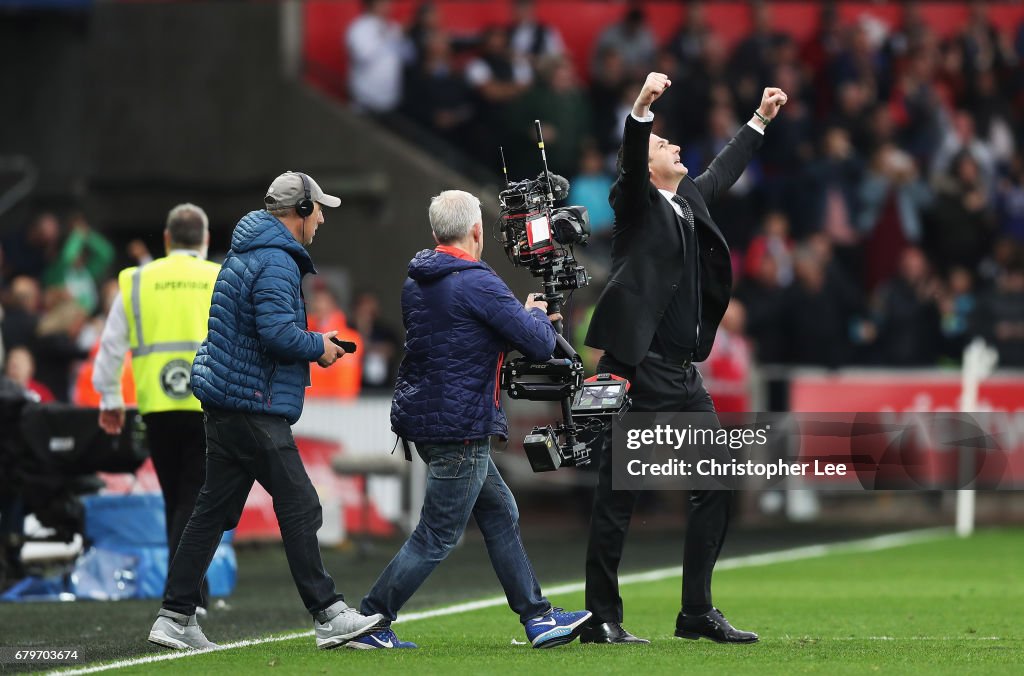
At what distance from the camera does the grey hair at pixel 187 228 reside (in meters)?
11.1

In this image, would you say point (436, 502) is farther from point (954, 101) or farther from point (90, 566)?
point (954, 101)

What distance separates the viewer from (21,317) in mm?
17391

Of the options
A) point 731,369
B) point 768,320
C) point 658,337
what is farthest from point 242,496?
point 768,320

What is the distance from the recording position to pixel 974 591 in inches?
A: 500

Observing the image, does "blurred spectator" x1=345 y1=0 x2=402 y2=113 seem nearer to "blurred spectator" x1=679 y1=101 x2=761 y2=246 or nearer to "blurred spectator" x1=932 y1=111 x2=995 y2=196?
"blurred spectator" x1=679 y1=101 x2=761 y2=246

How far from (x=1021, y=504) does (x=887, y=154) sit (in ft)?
14.3

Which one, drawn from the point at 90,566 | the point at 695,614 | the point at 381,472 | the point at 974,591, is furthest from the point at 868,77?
the point at 695,614

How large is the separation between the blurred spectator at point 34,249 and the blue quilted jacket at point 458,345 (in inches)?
459

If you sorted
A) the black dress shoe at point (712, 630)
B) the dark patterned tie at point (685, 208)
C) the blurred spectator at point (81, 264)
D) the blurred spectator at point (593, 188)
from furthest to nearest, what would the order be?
the blurred spectator at point (593, 188), the blurred spectator at point (81, 264), the dark patterned tie at point (685, 208), the black dress shoe at point (712, 630)

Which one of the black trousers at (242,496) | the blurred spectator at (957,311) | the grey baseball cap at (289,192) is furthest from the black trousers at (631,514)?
the blurred spectator at (957,311)

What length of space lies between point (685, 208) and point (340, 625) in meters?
2.58

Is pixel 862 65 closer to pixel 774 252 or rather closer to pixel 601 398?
pixel 774 252

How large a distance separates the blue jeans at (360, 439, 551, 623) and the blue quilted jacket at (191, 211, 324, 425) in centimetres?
74

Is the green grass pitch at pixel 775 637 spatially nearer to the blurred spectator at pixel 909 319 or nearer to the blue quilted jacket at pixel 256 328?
the blue quilted jacket at pixel 256 328
